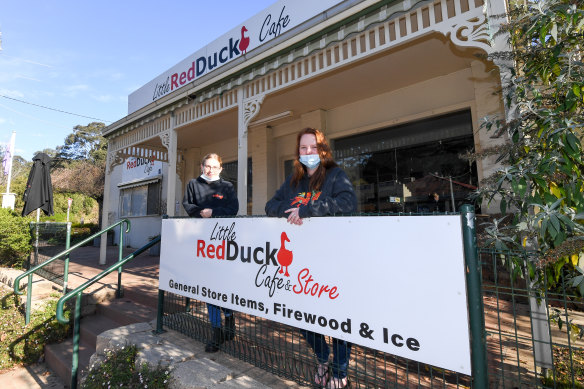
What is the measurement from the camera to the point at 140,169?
1260 cm

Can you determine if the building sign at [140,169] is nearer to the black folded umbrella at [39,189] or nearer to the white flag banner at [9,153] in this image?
the black folded umbrella at [39,189]

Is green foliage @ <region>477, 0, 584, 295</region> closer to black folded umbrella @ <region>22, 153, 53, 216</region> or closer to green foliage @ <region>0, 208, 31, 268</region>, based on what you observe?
green foliage @ <region>0, 208, 31, 268</region>

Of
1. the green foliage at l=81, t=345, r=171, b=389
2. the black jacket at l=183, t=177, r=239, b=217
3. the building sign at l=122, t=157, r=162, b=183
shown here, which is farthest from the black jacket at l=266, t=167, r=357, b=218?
the building sign at l=122, t=157, r=162, b=183

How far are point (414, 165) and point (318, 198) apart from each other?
4117mm

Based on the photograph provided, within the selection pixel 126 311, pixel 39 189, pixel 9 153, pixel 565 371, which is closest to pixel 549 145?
pixel 565 371

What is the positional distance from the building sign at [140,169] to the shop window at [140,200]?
38cm

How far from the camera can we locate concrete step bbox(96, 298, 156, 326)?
3.81 meters

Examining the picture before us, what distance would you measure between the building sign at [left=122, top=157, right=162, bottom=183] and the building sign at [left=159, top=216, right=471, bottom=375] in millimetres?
10095

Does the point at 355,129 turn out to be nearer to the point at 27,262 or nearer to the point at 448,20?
the point at 448,20

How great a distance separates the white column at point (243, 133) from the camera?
4.83 meters

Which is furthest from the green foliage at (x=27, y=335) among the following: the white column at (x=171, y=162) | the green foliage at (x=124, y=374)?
the white column at (x=171, y=162)

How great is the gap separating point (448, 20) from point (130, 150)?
8083 millimetres

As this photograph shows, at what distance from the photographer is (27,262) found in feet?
23.5

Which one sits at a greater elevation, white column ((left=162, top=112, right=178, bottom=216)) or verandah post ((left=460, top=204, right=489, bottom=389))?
white column ((left=162, top=112, right=178, bottom=216))
